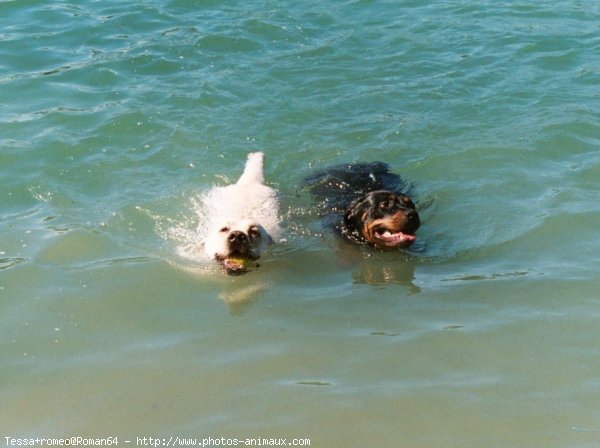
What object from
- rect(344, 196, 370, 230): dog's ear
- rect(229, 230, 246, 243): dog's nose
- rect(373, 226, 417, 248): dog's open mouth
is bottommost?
rect(373, 226, 417, 248): dog's open mouth

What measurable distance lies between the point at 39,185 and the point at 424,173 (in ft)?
13.6

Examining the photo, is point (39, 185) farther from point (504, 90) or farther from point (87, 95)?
point (504, 90)

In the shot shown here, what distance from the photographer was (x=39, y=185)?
7898 millimetres

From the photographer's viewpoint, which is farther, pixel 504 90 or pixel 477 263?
pixel 504 90

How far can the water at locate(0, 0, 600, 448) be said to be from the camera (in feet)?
14.6

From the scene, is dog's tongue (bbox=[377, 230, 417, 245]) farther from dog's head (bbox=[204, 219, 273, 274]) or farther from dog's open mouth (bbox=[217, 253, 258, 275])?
dog's open mouth (bbox=[217, 253, 258, 275])

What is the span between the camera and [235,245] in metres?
6.49

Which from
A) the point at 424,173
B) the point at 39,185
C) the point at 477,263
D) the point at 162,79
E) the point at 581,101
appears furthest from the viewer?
the point at 162,79

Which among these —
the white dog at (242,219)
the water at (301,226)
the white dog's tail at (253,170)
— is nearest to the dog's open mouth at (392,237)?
the water at (301,226)

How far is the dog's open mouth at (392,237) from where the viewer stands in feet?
22.8

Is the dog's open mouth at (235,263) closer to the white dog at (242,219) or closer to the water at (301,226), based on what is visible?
the white dog at (242,219)

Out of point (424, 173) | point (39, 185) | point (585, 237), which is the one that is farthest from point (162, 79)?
point (585, 237)

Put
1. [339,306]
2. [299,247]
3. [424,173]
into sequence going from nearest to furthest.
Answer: [339,306], [299,247], [424,173]

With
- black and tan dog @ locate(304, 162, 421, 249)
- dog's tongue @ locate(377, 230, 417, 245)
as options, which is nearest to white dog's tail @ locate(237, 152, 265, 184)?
black and tan dog @ locate(304, 162, 421, 249)
